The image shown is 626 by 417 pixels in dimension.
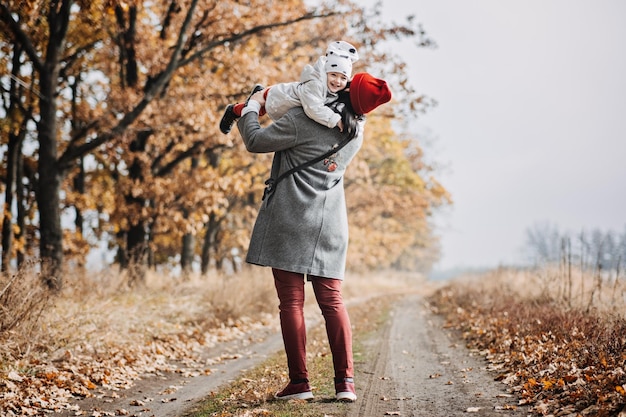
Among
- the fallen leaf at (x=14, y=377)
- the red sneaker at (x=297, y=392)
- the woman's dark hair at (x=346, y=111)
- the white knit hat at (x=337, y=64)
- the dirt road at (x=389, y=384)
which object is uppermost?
the white knit hat at (x=337, y=64)

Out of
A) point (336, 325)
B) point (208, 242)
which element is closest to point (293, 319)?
point (336, 325)

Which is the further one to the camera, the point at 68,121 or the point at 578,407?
the point at 68,121

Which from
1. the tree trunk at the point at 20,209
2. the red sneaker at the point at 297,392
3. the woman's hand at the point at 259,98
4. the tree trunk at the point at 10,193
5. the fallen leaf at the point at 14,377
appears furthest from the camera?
the tree trunk at the point at 20,209

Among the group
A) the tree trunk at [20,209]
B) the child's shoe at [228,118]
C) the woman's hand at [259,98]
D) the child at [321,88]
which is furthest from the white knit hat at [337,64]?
the tree trunk at [20,209]

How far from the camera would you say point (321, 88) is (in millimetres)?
3588

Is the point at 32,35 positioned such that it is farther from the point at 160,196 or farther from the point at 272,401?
the point at 272,401

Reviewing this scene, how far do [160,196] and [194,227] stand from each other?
3.55 feet

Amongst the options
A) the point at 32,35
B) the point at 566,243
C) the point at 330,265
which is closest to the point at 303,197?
the point at 330,265

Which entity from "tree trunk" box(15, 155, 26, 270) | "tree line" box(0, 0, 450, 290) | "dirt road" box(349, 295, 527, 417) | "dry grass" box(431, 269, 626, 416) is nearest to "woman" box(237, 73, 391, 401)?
"dirt road" box(349, 295, 527, 417)

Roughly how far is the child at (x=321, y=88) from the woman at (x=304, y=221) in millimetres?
74

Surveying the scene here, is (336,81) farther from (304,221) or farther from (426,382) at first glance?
(426,382)

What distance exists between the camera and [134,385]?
507 cm

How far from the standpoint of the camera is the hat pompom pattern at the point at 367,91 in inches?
142

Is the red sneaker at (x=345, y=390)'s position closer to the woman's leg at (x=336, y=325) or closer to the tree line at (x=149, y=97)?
the woman's leg at (x=336, y=325)
